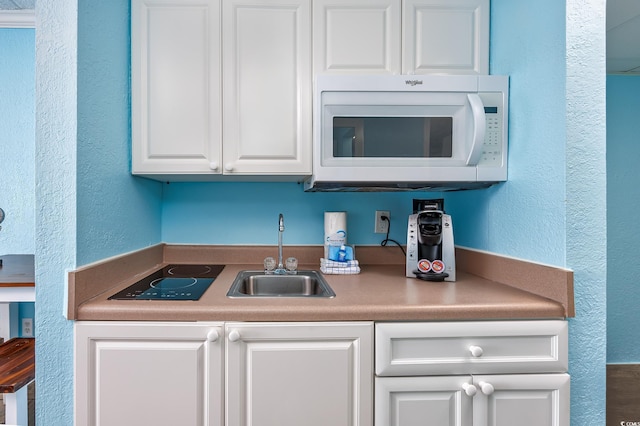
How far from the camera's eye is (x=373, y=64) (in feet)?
4.79

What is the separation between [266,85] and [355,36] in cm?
44

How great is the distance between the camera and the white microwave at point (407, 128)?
137 cm

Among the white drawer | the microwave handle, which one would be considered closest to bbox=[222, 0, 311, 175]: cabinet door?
the microwave handle

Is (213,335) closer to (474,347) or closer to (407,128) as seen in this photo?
(474,347)

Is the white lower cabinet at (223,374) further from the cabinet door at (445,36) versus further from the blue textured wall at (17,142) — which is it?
the blue textured wall at (17,142)

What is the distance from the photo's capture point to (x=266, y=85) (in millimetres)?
1457

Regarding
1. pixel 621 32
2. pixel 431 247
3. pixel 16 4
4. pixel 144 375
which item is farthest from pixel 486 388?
pixel 16 4

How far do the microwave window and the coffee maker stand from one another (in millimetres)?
282

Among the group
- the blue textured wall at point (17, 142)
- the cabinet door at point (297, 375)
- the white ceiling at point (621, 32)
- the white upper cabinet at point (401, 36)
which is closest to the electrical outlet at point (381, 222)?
the white upper cabinet at point (401, 36)

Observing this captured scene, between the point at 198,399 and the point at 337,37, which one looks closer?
the point at 198,399

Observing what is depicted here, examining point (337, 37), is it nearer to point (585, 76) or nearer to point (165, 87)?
point (165, 87)

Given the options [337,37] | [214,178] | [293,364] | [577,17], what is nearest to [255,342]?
[293,364]

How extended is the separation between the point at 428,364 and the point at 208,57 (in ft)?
4.81

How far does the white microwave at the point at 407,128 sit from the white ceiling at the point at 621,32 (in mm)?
1064
